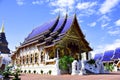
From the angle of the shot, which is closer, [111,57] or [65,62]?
[65,62]

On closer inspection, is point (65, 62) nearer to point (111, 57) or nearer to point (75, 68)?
point (75, 68)

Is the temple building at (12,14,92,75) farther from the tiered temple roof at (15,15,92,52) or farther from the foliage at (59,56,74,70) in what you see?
the foliage at (59,56,74,70)

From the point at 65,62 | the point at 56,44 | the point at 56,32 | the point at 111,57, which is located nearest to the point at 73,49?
the point at 56,32

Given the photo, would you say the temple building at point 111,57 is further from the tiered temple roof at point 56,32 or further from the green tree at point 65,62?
the green tree at point 65,62

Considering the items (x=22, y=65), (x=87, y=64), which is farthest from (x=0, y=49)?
(x=87, y=64)

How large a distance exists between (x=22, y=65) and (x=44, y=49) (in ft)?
25.1

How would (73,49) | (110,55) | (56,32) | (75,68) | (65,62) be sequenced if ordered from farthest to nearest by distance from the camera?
1. (110,55)
2. (73,49)
3. (56,32)
4. (65,62)
5. (75,68)

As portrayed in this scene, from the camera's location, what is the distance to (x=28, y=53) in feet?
105

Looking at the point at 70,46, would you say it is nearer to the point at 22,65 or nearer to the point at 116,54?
the point at 22,65

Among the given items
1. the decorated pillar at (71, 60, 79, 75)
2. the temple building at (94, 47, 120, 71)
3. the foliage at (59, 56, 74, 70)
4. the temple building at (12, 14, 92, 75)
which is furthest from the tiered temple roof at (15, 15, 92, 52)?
the temple building at (94, 47, 120, 71)

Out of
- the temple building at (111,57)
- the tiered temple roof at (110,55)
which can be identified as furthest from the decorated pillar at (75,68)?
the tiered temple roof at (110,55)

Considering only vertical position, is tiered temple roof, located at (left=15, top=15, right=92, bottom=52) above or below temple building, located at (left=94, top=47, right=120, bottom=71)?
above

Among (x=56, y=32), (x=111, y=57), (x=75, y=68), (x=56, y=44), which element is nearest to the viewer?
(x=75, y=68)

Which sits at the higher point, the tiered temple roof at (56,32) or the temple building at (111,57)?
the tiered temple roof at (56,32)
